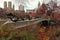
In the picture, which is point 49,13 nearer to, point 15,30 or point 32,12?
point 32,12

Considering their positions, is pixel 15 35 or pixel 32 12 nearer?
pixel 15 35

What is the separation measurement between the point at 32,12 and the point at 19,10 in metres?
0.15

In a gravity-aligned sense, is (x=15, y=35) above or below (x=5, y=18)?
below

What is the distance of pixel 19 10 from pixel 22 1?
0.13 m

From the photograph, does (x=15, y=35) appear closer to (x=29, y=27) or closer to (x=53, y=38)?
(x=29, y=27)

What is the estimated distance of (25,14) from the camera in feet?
7.30

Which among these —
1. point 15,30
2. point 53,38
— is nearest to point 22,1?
point 15,30

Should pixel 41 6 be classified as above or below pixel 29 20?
above

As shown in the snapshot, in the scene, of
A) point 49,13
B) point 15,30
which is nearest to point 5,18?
point 15,30

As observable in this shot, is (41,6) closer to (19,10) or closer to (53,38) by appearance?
(19,10)

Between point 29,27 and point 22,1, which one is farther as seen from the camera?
point 22,1

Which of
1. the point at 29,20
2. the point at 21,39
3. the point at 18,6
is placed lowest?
the point at 21,39

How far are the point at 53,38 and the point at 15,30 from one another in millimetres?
433

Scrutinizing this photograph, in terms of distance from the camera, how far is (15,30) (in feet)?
6.93
